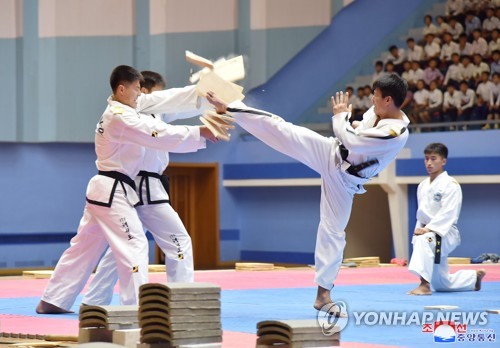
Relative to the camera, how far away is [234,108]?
735 cm

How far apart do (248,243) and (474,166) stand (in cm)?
555

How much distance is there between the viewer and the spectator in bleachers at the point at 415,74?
18672 mm

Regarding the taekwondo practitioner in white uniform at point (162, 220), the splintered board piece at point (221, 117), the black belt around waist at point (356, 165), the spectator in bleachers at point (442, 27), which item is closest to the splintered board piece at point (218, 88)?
the splintered board piece at point (221, 117)

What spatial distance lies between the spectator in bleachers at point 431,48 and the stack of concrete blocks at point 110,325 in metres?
14.2

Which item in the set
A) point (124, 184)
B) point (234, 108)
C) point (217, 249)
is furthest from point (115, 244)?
point (217, 249)

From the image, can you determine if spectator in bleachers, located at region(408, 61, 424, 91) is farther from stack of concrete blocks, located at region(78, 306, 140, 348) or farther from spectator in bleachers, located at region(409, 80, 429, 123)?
stack of concrete blocks, located at region(78, 306, 140, 348)

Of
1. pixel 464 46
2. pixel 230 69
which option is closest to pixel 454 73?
pixel 464 46

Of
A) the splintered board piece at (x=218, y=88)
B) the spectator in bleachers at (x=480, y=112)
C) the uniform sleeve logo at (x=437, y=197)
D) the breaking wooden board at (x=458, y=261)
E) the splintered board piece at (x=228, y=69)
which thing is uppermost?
the spectator in bleachers at (x=480, y=112)

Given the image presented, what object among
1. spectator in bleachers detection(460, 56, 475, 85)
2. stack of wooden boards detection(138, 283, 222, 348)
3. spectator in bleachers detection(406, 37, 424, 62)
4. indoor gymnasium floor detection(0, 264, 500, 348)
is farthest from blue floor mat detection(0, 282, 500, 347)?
Result: spectator in bleachers detection(406, 37, 424, 62)

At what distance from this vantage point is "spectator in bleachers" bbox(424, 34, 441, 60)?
19.0 meters

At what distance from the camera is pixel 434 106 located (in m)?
17.8

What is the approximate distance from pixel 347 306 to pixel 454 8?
41.8 ft

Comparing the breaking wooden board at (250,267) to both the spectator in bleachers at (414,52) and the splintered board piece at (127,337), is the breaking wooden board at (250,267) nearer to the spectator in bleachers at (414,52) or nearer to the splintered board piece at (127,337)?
the spectator in bleachers at (414,52)

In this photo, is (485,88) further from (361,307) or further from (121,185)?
(121,185)
